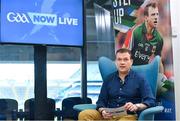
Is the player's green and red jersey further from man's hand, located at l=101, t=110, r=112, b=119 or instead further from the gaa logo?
the gaa logo

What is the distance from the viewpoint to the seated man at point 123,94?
308 cm

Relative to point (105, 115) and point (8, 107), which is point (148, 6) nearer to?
point (105, 115)

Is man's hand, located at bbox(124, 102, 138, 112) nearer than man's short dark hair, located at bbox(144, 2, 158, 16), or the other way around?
man's hand, located at bbox(124, 102, 138, 112)

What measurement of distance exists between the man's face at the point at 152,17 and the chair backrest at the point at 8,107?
1943mm

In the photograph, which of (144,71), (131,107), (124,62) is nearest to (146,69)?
(144,71)

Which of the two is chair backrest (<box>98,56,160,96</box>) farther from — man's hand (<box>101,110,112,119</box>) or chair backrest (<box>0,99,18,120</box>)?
chair backrest (<box>0,99,18,120</box>)

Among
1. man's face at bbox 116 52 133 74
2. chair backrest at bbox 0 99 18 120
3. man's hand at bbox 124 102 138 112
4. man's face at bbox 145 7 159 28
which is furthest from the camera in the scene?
chair backrest at bbox 0 99 18 120

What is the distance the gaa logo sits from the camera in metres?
3.97

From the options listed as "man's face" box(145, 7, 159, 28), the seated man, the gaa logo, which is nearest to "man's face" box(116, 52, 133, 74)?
the seated man

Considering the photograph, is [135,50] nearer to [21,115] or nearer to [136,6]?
[136,6]

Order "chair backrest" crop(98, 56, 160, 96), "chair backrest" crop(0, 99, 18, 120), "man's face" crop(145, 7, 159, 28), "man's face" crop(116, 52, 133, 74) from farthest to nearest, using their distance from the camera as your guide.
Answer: "chair backrest" crop(0, 99, 18, 120), "man's face" crop(145, 7, 159, 28), "chair backrest" crop(98, 56, 160, 96), "man's face" crop(116, 52, 133, 74)

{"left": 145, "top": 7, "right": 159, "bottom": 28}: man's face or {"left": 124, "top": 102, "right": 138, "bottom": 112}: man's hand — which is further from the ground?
{"left": 145, "top": 7, "right": 159, "bottom": 28}: man's face

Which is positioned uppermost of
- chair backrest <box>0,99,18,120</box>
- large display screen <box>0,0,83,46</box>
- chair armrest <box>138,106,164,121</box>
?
large display screen <box>0,0,83,46</box>

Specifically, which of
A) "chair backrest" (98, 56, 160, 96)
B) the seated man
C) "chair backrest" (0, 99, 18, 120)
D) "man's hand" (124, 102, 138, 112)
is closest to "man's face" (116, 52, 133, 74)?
the seated man
